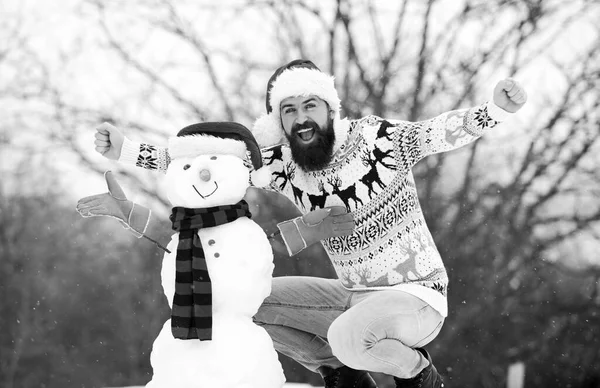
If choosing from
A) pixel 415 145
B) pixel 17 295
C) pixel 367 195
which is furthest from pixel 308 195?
pixel 17 295

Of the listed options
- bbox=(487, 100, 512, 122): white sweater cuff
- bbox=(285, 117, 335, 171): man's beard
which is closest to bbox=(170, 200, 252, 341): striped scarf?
bbox=(285, 117, 335, 171): man's beard

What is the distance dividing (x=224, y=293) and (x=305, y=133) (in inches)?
26.9

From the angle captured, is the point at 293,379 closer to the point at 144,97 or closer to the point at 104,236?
the point at 104,236

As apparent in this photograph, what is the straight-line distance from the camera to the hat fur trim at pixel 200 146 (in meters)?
2.16

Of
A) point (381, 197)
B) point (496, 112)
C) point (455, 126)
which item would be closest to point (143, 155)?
point (381, 197)

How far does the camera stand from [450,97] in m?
6.78

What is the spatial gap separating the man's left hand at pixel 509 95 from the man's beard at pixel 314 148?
1.95ft

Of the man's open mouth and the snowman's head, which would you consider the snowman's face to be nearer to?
the snowman's head

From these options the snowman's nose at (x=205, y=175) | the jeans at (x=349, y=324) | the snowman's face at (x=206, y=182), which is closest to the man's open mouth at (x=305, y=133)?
the snowman's face at (x=206, y=182)

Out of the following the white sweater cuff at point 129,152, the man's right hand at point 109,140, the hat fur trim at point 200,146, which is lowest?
the hat fur trim at point 200,146

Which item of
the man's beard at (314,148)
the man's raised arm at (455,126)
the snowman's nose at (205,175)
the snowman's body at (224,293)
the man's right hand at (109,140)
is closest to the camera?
the snowman's body at (224,293)

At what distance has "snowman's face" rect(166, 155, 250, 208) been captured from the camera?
210cm

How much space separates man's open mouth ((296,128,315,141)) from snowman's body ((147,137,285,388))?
313 mm

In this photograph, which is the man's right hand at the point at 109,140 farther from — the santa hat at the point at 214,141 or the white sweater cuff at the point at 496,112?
the white sweater cuff at the point at 496,112
